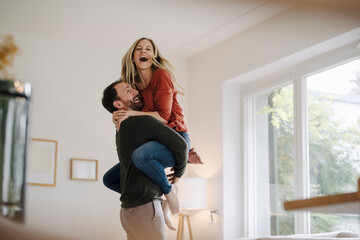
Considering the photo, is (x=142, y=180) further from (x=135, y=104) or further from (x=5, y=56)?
(x=5, y=56)

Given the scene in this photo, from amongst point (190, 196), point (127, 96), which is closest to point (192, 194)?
point (190, 196)

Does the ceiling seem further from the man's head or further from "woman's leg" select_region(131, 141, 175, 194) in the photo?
"woman's leg" select_region(131, 141, 175, 194)

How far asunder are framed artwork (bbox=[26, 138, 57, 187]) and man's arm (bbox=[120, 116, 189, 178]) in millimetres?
2591

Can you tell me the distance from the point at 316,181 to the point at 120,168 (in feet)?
7.56

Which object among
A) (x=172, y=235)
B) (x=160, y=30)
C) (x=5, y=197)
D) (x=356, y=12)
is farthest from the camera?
(x=172, y=235)

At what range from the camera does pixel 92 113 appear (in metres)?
4.29

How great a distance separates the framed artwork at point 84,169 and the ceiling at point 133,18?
3.56ft

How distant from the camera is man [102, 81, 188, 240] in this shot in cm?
151

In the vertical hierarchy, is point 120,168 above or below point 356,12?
below

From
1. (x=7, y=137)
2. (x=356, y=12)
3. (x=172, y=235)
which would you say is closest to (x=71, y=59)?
(x=172, y=235)

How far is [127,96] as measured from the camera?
5.54 feet

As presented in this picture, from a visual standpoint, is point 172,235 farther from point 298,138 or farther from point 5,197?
point 5,197

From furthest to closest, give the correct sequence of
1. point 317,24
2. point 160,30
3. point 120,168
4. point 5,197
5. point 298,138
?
1. point 160,30
2. point 298,138
3. point 317,24
4. point 120,168
5. point 5,197

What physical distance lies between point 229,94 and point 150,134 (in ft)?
9.82
